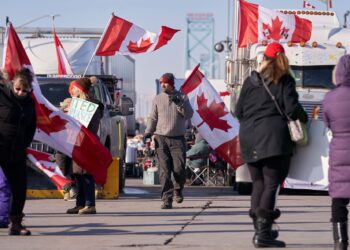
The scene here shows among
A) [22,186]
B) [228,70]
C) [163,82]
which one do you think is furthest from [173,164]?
[228,70]

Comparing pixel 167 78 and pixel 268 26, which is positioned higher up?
pixel 268 26

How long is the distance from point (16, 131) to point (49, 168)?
4042 mm

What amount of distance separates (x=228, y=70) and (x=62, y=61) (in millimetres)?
4392

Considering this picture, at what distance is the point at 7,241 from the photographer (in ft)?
35.9

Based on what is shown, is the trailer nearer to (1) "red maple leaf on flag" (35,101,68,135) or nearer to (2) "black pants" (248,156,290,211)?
(1) "red maple leaf on flag" (35,101,68,135)

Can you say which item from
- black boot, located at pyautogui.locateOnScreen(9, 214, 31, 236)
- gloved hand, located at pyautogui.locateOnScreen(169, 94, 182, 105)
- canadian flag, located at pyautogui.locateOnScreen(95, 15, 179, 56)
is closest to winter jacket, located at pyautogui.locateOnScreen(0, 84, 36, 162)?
black boot, located at pyautogui.locateOnScreen(9, 214, 31, 236)

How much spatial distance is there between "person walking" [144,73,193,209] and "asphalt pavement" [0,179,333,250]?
42 centimetres

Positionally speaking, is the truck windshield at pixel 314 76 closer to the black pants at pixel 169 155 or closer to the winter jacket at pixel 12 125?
the black pants at pixel 169 155

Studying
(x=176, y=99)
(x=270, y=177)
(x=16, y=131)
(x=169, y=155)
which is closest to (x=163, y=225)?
(x=16, y=131)

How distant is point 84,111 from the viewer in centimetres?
1497

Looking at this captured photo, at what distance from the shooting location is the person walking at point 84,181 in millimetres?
14461

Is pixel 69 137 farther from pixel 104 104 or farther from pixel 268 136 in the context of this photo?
pixel 268 136

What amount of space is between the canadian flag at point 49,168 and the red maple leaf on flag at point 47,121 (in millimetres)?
555

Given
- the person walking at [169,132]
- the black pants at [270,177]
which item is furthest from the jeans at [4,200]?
the person walking at [169,132]
